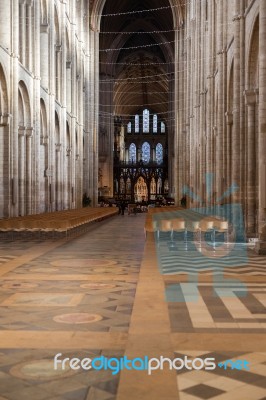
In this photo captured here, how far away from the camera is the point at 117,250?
48.0ft

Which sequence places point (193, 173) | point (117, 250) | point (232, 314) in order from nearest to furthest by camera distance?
point (232, 314) → point (117, 250) → point (193, 173)

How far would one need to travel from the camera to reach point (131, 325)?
5.93 metres

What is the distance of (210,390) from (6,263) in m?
8.26

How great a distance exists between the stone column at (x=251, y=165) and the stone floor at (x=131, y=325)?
5.19 m

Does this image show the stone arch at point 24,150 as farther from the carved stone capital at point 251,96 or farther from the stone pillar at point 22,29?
the carved stone capital at point 251,96

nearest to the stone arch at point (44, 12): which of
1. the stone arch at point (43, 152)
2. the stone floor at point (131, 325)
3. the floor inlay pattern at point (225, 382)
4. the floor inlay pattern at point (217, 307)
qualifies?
the stone arch at point (43, 152)

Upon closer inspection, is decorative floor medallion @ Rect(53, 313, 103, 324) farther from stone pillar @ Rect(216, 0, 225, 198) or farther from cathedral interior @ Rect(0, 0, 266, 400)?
stone pillar @ Rect(216, 0, 225, 198)

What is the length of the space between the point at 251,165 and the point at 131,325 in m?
11.8

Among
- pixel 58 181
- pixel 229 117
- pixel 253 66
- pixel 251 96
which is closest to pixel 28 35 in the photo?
pixel 58 181

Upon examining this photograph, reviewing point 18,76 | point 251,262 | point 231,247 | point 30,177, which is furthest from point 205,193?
point 251,262

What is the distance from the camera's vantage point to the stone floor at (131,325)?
4.04 m

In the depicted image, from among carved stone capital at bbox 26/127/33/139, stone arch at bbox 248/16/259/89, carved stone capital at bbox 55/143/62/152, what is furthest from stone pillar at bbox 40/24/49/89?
stone arch at bbox 248/16/259/89

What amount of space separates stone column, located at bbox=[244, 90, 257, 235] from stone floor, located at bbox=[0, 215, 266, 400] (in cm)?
519

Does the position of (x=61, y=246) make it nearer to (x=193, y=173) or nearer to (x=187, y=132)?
(x=193, y=173)
